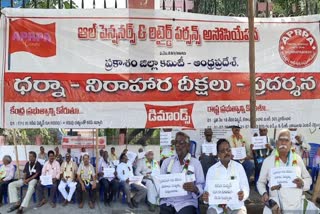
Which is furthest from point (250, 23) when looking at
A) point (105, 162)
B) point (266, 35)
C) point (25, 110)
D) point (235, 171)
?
point (105, 162)

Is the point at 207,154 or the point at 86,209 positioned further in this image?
the point at 86,209

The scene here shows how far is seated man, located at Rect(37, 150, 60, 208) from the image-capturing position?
28.6 ft

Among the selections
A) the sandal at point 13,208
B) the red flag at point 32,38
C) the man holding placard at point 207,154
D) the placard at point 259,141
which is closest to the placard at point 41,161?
the sandal at point 13,208

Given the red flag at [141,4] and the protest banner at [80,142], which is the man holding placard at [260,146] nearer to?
the red flag at [141,4]

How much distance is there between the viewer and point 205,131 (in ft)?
24.1

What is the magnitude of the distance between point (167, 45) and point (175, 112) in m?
1.05

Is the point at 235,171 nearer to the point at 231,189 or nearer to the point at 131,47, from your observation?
the point at 231,189

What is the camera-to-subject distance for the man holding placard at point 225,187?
16.2 feet

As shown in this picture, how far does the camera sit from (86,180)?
8.98m

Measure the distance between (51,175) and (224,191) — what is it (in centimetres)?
486

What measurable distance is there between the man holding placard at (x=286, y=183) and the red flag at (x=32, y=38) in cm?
367

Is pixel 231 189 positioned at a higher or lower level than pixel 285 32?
lower

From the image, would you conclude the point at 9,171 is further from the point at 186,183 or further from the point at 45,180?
the point at 186,183

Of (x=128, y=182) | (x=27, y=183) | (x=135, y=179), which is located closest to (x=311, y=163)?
(x=135, y=179)
